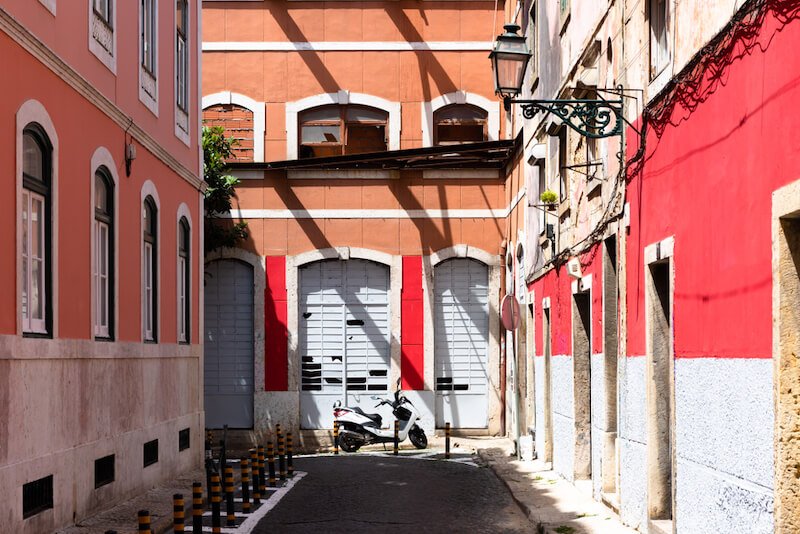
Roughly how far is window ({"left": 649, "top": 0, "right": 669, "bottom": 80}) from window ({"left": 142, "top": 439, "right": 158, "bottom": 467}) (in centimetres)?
865

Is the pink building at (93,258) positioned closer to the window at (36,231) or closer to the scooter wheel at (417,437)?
the window at (36,231)

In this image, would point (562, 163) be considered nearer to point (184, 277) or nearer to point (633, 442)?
point (184, 277)

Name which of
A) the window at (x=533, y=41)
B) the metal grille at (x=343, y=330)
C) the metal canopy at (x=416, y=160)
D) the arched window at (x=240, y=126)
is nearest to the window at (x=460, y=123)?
the metal canopy at (x=416, y=160)

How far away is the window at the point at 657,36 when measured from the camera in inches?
464

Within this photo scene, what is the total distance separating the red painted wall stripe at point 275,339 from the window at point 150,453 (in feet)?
35.0

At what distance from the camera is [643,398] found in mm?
12289

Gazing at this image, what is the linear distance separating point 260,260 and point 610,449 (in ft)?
49.5

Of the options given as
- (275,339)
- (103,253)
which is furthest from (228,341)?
(103,253)

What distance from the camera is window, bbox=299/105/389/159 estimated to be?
2923cm

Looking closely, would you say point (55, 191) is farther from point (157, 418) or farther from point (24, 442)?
point (157, 418)

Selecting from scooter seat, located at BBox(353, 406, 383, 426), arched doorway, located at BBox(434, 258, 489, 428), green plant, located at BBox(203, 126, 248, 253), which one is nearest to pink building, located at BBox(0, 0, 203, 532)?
scooter seat, located at BBox(353, 406, 383, 426)

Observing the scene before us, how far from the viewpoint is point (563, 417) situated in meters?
18.6

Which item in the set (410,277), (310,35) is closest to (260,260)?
(410,277)

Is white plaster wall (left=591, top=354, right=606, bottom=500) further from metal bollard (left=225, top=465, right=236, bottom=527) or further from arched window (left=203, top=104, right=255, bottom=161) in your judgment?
arched window (left=203, top=104, right=255, bottom=161)
